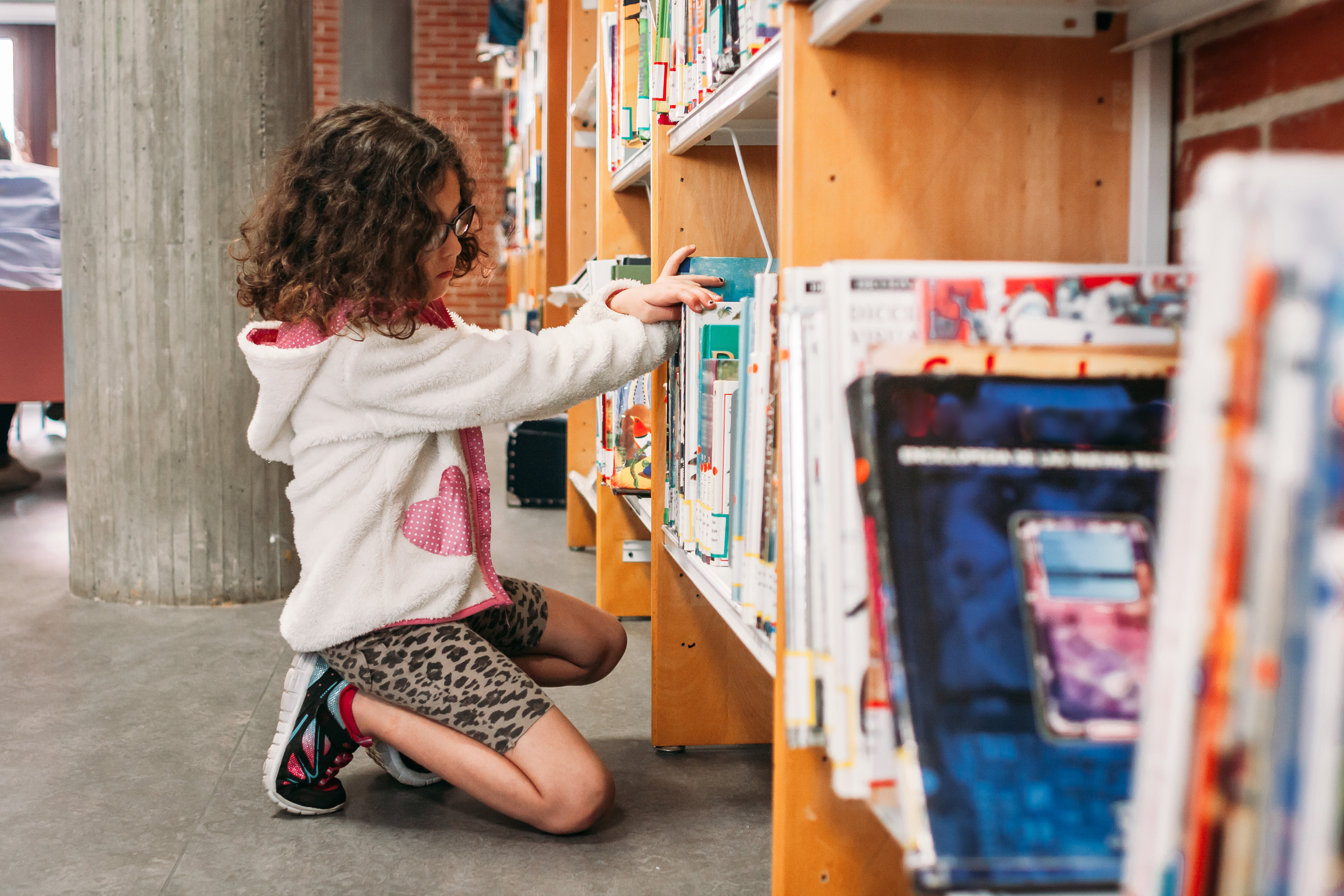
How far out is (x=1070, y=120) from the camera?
958mm

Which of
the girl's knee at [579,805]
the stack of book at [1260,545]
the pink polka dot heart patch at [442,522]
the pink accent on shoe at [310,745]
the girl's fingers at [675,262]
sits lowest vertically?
the girl's knee at [579,805]

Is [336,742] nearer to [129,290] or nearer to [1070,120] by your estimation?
[1070,120]

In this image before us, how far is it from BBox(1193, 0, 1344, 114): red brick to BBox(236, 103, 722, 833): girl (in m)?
0.57

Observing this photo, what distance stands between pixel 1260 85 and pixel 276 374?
1103mm

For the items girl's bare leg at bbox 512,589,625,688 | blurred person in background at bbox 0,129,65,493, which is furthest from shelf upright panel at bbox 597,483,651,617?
blurred person in background at bbox 0,129,65,493

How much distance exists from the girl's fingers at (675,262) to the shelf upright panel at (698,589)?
161 mm

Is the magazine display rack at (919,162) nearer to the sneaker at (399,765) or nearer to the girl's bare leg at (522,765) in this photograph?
the girl's bare leg at (522,765)

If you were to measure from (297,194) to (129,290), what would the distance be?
1.16 metres

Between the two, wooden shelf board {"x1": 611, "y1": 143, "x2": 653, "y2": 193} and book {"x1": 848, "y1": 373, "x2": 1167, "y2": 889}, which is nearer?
book {"x1": 848, "y1": 373, "x2": 1167, "y2": 889}

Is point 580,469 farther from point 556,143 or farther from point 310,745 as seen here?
point 310,745

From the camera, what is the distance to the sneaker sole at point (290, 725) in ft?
4.46

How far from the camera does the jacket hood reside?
4.41 feet

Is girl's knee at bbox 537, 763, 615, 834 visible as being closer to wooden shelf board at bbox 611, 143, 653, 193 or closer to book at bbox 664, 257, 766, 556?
book at bbox 664, 257, 766, 556

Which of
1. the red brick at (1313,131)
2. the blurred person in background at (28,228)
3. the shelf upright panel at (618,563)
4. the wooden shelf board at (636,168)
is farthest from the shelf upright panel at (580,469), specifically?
the red brick at (1313,131)
